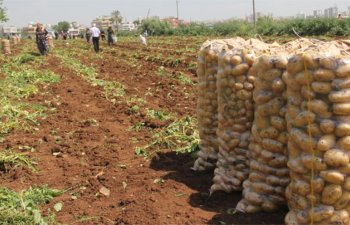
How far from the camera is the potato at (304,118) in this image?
9.52 ft

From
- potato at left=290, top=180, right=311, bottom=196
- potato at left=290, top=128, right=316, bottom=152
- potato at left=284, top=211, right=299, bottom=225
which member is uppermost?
potato at left=290, top=128, right=316, bottom=152

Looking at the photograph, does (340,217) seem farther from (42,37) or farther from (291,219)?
(42,37)

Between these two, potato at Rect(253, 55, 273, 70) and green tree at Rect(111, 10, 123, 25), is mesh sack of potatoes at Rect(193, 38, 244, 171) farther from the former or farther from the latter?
green tree at Rect(111, 10, 123, 25)

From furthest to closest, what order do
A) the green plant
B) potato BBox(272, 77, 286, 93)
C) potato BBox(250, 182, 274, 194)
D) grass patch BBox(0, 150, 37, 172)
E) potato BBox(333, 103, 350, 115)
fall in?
1. the green plant
2. grass patch BBox(0, 150, 37, 172)
3. potato BBox(250, 182, 274, 194)
4. potato BBox(272, 77, 286, 93)
5. potato BBox(333, 103, 350, 115)

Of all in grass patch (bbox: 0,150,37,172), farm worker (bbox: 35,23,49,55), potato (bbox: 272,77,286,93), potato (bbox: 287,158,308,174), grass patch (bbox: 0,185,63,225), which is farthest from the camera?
farm worker (bbox: 35,23,49,55)

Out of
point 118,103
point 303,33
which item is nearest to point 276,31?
point 303,33

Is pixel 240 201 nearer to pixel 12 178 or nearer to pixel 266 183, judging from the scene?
pixel 266 183

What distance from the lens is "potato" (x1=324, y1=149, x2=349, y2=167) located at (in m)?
2.80

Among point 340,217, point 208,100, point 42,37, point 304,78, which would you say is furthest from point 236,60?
point 42,37

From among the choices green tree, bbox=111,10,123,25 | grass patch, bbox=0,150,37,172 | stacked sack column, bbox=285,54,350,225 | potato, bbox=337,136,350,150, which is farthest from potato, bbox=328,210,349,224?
green tree, bbox=111,10,123,25

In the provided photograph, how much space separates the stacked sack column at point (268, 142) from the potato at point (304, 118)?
0.29 m

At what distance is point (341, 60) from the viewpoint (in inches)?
110

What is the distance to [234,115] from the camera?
3.91 meters

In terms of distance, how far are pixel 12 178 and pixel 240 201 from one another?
2723mm
